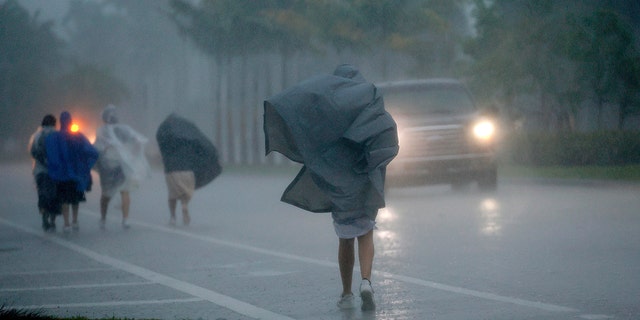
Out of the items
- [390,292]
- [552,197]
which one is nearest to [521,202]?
[552,197]

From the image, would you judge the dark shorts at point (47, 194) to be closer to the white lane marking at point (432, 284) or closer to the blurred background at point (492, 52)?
the white lane marking at point (432, 284)

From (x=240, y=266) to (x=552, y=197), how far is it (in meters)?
10.2

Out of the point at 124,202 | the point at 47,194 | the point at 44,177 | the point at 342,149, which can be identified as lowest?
the point at 124,202

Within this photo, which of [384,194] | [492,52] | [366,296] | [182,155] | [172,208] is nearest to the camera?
[366,296]

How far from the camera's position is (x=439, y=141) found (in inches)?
886

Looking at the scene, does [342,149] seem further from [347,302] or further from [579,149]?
[579,149]

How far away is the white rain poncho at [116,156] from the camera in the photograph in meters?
17.8

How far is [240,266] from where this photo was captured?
1192 cm

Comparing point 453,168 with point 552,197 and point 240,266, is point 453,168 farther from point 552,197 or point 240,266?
point 240,266

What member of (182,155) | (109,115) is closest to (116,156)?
(109,115)

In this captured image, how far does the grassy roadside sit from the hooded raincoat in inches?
444

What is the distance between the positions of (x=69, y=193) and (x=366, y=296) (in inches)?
368

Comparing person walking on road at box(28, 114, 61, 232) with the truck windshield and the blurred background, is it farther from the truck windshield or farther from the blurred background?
the blurred background

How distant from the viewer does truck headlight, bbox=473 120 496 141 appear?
22859mm
